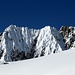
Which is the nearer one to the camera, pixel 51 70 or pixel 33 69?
pixel 51 70

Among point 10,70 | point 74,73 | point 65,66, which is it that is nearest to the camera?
point 74,73

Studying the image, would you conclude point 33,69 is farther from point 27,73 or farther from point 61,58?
point 61,58

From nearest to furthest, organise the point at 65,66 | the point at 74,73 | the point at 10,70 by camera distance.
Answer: the point at 74,73, the point at 65,66, the point at 10,70

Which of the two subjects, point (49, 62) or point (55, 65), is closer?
point (55, 65)

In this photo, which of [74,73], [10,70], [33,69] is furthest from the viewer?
[10,70]

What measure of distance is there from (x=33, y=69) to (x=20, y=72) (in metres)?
0.39

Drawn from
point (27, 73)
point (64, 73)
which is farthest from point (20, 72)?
point (64, 73)

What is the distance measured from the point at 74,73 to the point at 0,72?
314 cm

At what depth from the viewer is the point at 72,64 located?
352 inches

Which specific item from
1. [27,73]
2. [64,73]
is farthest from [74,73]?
[27,73]

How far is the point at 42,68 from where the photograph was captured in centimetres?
939

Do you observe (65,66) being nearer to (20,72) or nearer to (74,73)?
(74,73)

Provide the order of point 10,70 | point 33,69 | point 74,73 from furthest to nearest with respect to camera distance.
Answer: point 10,70 < point 33,69 < point 74,73

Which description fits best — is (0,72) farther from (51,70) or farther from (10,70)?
(51,70)
